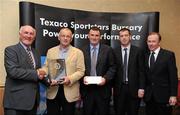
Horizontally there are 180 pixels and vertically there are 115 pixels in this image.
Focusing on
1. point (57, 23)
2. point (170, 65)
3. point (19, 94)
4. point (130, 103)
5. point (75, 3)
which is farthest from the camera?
point (75, 3)

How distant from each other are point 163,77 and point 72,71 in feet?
4.08

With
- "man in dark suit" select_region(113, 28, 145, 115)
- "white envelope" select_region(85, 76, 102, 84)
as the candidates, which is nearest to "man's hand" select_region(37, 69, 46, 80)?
"white envelope" select_region(85, 76, 102, 84)

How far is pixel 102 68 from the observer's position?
4.17 metres

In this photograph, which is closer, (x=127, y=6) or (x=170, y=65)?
(x=170, y=65)

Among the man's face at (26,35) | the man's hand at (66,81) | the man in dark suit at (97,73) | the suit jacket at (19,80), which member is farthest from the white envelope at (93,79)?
the man's face at (26,35)

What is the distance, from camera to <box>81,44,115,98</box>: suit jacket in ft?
13.6

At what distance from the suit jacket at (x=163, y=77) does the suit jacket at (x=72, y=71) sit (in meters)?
0.97

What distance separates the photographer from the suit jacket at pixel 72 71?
392cm

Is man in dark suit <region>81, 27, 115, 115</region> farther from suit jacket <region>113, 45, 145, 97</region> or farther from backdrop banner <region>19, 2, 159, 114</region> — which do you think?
backdrop banner <region>19, 2, 159, 114</region>

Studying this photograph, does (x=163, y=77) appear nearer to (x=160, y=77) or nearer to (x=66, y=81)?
(x=160, y=77)

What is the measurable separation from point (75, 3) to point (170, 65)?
7.85ft

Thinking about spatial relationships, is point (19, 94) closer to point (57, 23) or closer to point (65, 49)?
point (65, 49)

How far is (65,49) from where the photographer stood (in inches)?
159

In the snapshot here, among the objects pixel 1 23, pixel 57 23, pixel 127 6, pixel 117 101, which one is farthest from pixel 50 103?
pixel 127 6
